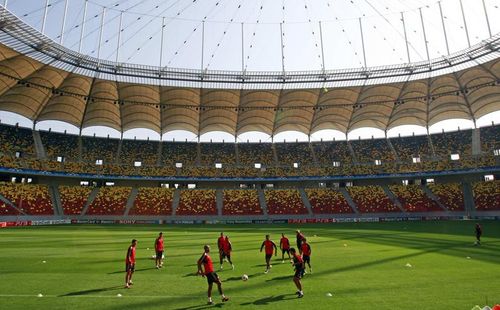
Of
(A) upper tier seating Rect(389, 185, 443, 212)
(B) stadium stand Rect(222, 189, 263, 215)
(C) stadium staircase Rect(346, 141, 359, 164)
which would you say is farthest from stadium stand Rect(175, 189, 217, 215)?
(A) upper tier seating Rect(389, 185, 443, 212)

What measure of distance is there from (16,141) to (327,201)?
52452mm

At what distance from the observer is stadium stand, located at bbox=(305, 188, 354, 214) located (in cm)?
5538

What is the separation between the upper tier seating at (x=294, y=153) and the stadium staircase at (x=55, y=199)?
3887cm

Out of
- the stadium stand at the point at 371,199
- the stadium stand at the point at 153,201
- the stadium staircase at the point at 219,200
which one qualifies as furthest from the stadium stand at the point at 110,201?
the stadium stand at the point at 371,199

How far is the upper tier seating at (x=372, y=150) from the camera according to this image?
211ft

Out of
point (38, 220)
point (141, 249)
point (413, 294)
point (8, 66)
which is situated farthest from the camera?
point (38, 220)

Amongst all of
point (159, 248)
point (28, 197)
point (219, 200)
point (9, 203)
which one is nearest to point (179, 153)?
point (219, 200)

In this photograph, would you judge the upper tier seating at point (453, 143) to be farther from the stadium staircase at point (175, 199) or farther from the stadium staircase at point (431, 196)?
the stadium staircase at point (175, 199)

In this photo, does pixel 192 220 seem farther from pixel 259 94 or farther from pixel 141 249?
pixel 141 249

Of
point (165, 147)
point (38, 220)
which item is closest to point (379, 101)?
point (165, 147)

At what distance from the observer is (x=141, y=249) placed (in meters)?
22.5

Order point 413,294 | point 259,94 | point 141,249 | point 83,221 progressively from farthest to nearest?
1. point 259,94
2. point 83,221
3. point 141,249
4. point 413,294

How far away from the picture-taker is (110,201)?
182 ft

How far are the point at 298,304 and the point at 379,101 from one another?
174 feet
